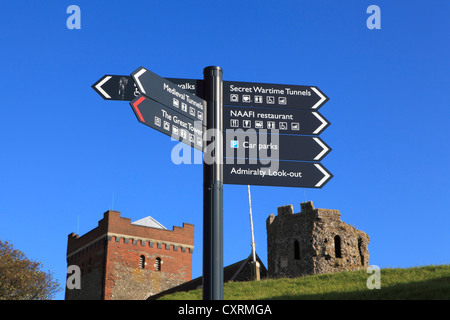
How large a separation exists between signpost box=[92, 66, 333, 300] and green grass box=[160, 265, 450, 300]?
1503 cm

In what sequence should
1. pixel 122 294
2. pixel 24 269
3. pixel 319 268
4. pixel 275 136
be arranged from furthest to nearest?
pixel 122 294
pixel 24 269
pixel 319 268
pixel 275 136

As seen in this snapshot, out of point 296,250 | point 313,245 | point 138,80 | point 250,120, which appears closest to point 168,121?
point 138,80

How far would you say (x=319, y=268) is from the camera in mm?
42781

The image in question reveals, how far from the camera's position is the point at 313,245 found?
43.6 meters

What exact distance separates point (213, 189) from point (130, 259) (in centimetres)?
5471

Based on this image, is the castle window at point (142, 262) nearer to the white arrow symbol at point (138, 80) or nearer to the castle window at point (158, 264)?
the castle window at point (158, 264)

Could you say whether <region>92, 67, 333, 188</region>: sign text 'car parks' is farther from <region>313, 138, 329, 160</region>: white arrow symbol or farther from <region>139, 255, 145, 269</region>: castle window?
<region>139, 255, 145, 269</region>: castle window

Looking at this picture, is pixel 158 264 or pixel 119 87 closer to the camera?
pixel 119 87

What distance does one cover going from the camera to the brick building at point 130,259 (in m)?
58.1

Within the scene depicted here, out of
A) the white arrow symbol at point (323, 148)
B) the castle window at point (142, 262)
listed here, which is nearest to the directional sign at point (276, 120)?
the white arrow symbol at point (323, 148)

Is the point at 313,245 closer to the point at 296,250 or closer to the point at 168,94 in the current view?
the point at 296,250
